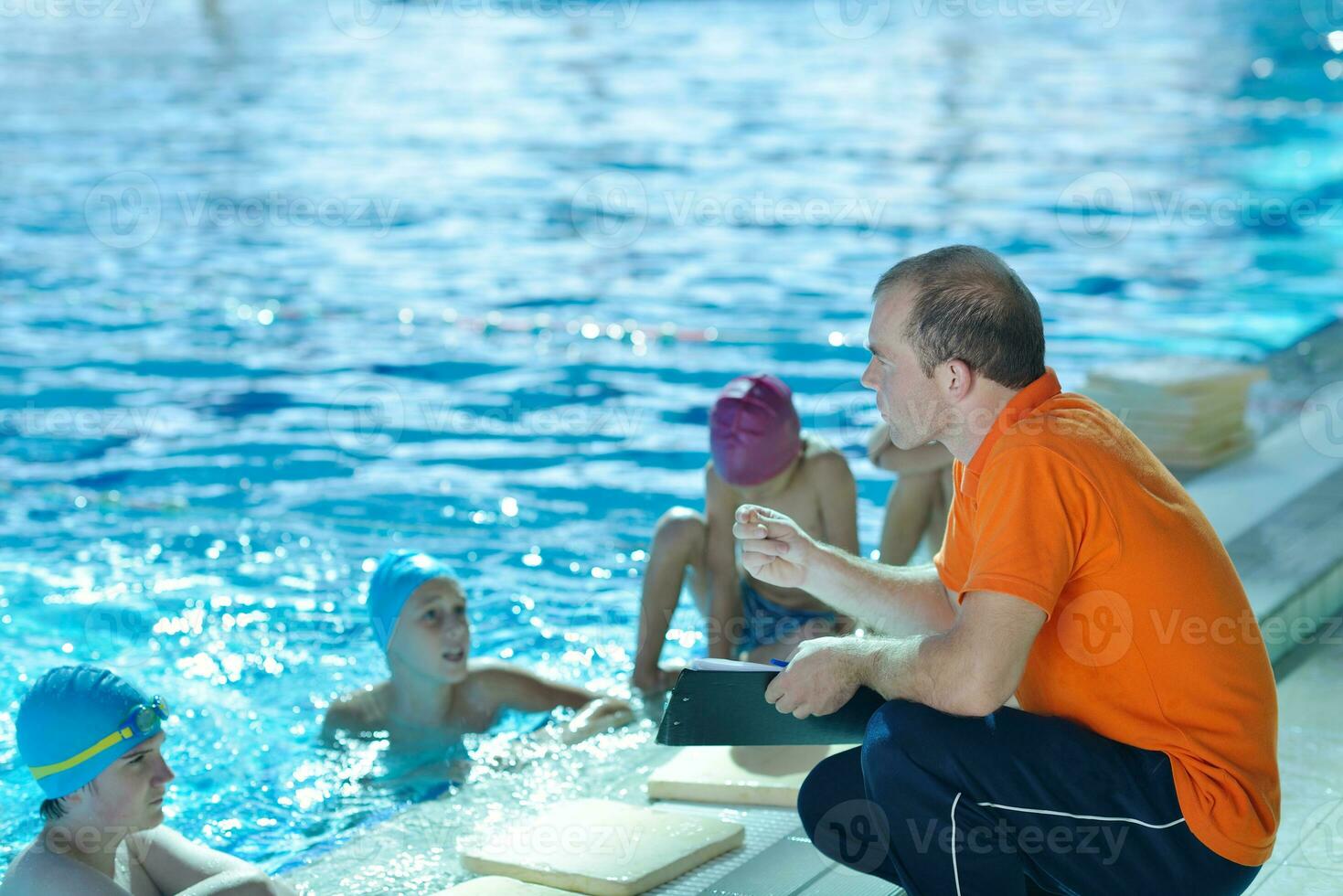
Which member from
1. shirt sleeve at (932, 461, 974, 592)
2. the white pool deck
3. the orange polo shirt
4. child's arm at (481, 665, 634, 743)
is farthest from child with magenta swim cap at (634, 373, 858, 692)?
the orange polo shirt

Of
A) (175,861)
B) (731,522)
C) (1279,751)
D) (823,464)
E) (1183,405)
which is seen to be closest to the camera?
(175,861)

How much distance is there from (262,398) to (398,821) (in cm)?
554

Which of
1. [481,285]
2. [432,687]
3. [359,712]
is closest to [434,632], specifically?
[432,687]

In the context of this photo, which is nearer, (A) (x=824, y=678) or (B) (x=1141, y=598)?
(B) (x=1141, y=598)

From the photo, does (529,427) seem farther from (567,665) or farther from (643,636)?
(643,636)

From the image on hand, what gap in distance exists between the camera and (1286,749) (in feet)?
11.9

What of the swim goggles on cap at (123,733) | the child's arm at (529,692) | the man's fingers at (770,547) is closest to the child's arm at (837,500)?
the child's arm at (529,692)

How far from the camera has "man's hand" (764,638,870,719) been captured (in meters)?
2.52

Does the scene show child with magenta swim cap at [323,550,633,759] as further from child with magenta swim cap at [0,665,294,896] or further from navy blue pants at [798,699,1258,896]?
navy blue pants at [798,699,1258,896]

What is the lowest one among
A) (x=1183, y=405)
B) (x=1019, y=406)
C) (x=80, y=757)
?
(x=80, y=757)

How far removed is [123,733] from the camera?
2824 millimetres

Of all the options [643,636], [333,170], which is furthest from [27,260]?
[643,636]

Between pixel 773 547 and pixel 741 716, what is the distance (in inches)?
11.8

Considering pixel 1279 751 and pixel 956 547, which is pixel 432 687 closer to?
pixel 956 547
